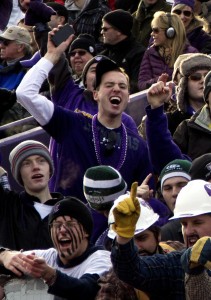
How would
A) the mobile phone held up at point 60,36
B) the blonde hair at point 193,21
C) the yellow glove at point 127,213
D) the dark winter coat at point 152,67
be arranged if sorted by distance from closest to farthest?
the yellow glove at point 127,213 → the mobile phone held up at point 60,36 → the dark winter coat at point 152,67 → the blonde hair at point 193,21

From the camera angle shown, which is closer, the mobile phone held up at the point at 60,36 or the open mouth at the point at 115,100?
the open mouth at the point at 115,100

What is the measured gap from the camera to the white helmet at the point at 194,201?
852 centimetres

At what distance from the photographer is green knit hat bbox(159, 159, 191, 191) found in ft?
34.8

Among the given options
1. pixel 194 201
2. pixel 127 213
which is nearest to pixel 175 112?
pixel 194 201

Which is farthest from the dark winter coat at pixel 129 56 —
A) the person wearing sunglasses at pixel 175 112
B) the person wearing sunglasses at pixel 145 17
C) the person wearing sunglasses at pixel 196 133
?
the person wearing sunglasses at pixel 196 133

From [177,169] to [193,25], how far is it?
4.82 m

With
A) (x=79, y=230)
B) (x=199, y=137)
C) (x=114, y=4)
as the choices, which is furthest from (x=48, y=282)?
(x=114, y=4)

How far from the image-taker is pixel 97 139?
10836mm

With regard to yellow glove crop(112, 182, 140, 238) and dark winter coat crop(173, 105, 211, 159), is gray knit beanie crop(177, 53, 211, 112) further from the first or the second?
yellow glove crop(112, 182, 140, 238)

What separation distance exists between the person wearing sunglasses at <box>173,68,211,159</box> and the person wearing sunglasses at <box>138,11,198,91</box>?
227 cm

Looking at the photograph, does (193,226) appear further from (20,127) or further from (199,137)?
(20,127)

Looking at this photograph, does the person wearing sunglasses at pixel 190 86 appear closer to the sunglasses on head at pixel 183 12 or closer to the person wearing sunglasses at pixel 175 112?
the person wearing sunglasses at pixel 175 112

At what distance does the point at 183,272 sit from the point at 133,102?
18.4ft

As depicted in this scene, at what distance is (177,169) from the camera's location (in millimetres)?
10633
